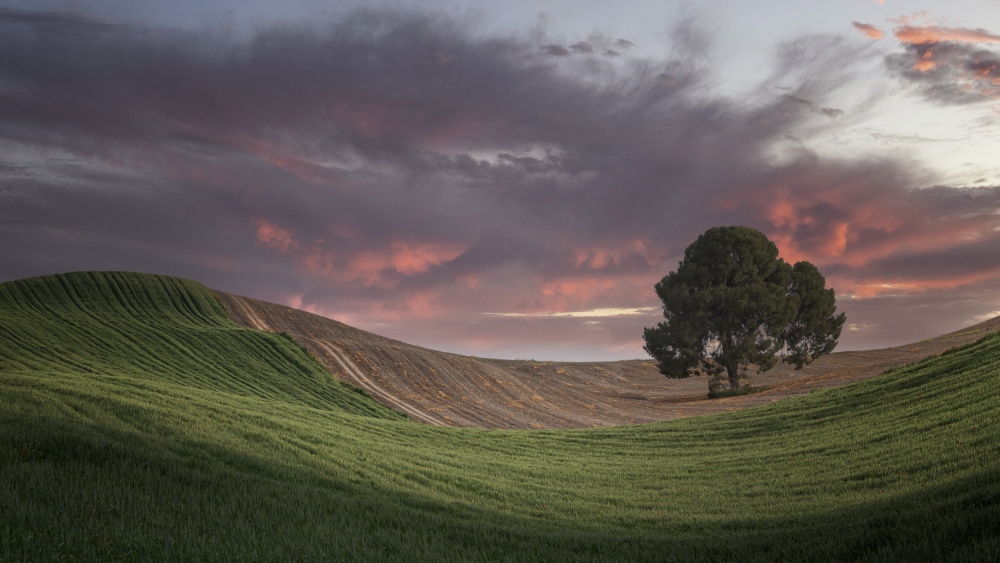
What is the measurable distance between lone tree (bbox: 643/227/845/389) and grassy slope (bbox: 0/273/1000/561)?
60.2 ft

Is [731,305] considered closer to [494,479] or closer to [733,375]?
[733,375]

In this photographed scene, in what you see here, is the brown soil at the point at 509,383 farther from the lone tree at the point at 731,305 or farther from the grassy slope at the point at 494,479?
the grassy slope at the point at 494,479

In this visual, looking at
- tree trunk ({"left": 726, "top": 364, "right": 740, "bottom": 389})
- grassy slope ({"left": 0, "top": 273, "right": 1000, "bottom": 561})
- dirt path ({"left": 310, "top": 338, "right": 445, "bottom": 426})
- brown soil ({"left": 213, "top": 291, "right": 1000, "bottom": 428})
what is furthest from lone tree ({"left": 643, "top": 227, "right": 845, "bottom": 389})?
dirt path ({"left": 310, "top": 338, "right": 445, "bottom": 426})

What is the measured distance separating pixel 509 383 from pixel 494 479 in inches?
1261

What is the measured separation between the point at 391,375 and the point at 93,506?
3338 centimetres

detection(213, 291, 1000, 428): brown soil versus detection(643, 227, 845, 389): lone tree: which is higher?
detection(643, 227, 845, 389): lone tree

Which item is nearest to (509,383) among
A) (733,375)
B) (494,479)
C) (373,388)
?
(373,388)

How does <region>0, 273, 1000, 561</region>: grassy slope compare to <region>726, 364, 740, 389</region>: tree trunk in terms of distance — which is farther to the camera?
<region>726, 364, 740, 389</region>: tree trunk

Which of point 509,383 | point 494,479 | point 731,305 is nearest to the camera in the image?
point 494,479

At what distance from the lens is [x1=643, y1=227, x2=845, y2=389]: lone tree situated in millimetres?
43062

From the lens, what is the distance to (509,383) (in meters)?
46.2

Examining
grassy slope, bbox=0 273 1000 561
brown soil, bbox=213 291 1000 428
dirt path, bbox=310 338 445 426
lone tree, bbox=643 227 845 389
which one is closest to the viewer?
grassy slope, bbox=0 273 1000 561

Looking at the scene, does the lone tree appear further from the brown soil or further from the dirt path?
the dirt path

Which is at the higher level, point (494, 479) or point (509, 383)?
point (494, 479)
